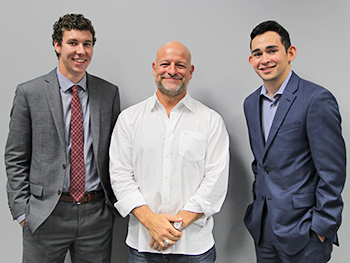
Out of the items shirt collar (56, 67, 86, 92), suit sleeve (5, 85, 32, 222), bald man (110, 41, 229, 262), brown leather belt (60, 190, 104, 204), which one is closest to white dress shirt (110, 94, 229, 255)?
bald man (110, 41, 229, 262)

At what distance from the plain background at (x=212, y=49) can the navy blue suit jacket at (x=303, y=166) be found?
0.47 m

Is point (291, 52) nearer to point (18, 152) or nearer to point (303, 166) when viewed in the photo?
point (303, 166)

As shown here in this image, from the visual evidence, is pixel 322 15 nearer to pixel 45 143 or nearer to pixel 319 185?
pixel 319 185

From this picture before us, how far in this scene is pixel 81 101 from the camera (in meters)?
1.74

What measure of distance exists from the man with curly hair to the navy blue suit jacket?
0.93m

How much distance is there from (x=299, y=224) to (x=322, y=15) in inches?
50.1

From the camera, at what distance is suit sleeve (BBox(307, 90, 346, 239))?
4.57ft

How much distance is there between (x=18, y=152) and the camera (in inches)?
66.0

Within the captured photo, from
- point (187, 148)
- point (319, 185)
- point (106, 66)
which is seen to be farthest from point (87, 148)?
point (319, 185)

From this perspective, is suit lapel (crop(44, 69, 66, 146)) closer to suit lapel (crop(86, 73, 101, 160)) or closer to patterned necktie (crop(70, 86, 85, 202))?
patterned necktie (crop(70, 86, 85, 202))

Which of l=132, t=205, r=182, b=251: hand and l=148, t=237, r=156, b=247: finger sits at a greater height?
l=132, t=205, r=182, b=251: hand

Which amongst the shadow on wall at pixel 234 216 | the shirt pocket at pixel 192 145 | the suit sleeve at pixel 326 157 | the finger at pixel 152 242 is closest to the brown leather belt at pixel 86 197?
the finger at pixel 152 242

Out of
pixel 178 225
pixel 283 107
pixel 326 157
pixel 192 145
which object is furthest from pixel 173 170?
pixel 326 157

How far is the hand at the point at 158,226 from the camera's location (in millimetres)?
1506
